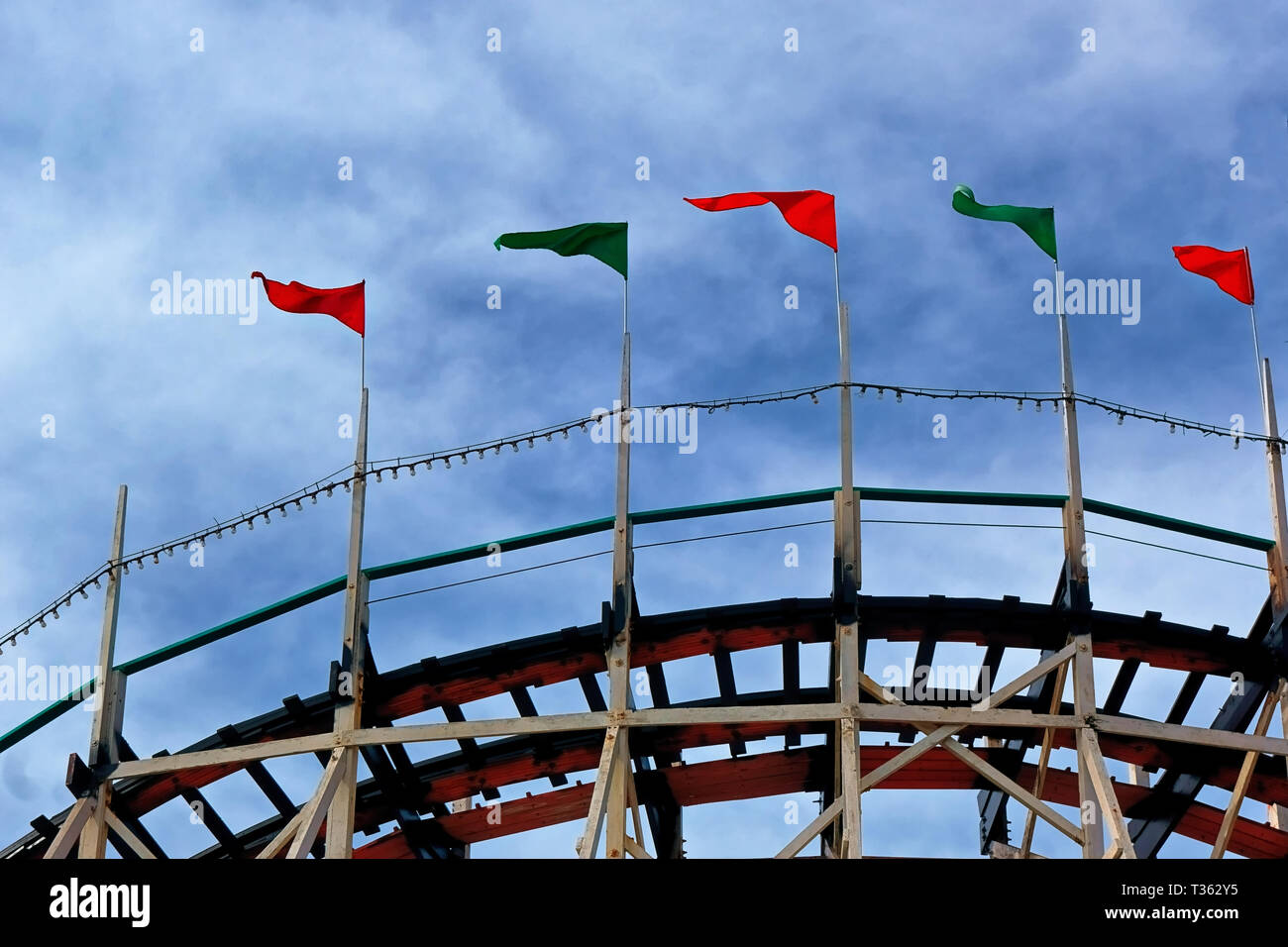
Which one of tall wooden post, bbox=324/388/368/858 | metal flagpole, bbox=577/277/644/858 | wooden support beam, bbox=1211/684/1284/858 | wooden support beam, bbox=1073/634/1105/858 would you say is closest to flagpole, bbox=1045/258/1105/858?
wooden support beam, bbox=1073/634/1105/858

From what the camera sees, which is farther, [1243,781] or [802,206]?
[802,206]

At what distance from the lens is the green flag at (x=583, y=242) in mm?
33688

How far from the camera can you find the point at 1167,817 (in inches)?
1271

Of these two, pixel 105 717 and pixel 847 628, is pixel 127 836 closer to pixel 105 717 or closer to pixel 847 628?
pixel 105 717

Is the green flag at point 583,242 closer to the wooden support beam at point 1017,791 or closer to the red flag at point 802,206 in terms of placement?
the red flag at point 802,206

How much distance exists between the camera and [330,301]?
34531 millimetres

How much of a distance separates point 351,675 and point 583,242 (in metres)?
9.69

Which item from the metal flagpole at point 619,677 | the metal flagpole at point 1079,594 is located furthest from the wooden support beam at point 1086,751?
the metal flagpole at point 619,677

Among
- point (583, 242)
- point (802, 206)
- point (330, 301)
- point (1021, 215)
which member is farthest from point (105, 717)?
point (1021, 215)

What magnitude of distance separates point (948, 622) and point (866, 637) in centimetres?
143
